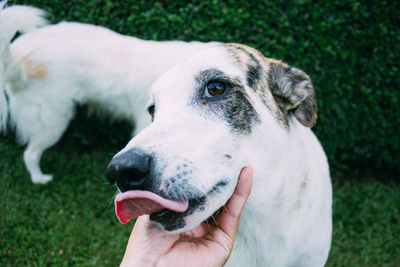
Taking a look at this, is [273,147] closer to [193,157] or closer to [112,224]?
[193,157]

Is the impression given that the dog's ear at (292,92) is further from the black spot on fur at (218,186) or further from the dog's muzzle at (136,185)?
the dog's muzzle at (136,185)

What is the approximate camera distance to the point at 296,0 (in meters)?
4.06

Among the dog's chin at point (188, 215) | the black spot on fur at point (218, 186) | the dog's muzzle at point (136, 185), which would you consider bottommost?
the dog's chin at point (188, 215)

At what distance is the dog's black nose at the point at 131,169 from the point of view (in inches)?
53.9

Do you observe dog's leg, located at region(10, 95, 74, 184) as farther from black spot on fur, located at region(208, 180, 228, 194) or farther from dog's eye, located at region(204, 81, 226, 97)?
black spot on fur, located at region(208, 180, 228, 194)

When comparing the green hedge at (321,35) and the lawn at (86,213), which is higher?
the green hedge at (321,35)

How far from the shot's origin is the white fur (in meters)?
3.76

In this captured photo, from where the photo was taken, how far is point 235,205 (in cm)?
177

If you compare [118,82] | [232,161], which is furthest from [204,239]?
[118,82]

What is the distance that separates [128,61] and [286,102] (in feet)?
7.88

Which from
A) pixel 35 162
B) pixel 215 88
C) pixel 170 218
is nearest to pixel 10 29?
pixel 35 162

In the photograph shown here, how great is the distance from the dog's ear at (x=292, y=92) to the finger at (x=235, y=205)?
613mm

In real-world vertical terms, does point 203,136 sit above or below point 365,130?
above

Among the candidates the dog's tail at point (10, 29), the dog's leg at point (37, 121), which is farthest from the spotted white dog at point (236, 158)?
the dog's leg at point (37, 121)
